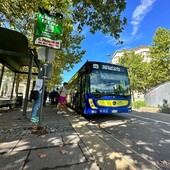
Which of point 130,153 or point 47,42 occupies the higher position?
point 47,42

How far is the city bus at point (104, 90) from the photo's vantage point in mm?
7426

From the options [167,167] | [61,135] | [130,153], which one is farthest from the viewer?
[61,135]

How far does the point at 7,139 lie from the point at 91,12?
4.61m

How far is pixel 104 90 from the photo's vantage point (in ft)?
25.1

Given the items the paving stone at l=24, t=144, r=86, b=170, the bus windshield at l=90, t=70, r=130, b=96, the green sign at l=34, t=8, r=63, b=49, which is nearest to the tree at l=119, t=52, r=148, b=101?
the bus windshield at l=90, t=70, r=130, b=96

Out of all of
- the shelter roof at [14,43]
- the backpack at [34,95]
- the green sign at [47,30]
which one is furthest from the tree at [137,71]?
the green sign at [47,30]

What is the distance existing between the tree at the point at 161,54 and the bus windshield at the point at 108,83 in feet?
54.4

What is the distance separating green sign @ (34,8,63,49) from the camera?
4617 millimetres

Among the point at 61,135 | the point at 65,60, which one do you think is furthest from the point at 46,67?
the point at 65,60

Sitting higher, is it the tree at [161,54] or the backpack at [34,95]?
the tree at [161,54]

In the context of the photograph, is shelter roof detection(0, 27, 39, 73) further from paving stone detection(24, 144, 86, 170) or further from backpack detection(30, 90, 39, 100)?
paving stone detection(24, 144, 86, 170)

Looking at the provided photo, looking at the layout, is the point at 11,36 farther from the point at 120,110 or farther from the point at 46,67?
the point at 120,110

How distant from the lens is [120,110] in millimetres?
7840

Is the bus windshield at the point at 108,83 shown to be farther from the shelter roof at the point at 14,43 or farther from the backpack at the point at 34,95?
the shelter roof at the point at 14,43
